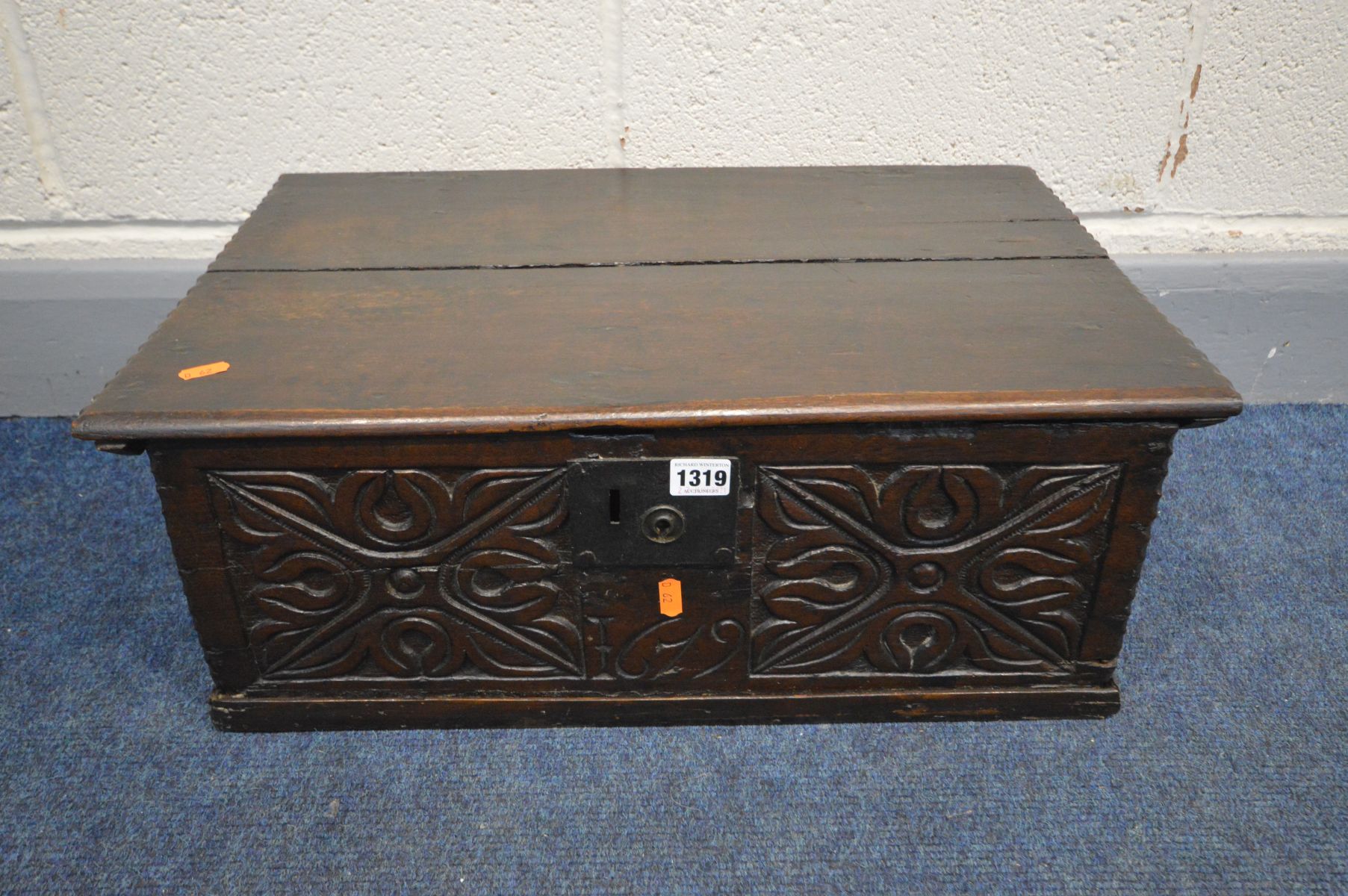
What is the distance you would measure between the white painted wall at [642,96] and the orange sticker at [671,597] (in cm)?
96

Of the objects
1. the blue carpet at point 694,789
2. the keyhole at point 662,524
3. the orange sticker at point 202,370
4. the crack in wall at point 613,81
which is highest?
the crack in wall at point 613,81

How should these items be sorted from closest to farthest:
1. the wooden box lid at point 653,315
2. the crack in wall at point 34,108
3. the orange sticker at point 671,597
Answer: the wooden box lid at point 653,315 < the orange sticker at point 671,597 < the crack in wall at point 34,108

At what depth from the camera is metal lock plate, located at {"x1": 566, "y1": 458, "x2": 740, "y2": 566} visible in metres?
1.21

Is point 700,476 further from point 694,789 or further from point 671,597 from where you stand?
point 694,789

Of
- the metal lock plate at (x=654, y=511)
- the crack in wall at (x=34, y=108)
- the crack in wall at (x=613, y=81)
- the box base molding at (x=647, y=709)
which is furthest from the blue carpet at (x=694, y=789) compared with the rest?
the crack in wall at (x=613, y=81)

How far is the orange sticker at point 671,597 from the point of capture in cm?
130

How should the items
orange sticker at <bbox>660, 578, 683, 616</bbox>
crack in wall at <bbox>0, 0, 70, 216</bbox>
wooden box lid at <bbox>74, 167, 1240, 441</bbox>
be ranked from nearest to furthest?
1. wooden box lid at <bbox>74, 167, 1240, 441</bbox>
2. orange sticker at <bbox>660, 578, 683, 616</bbox>
3. crack in wall at <bbox>0, 0, 70, 216</bbox>

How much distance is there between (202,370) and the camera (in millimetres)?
1232

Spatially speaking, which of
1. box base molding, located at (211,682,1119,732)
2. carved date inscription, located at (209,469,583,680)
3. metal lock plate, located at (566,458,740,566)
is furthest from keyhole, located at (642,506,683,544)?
box base molding, located at (211,682,1119,732)

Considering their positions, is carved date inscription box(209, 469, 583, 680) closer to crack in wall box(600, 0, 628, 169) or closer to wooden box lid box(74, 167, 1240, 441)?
wooden box lid box(74, 167, 1240, 441)

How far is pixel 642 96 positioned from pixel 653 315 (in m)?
0.72

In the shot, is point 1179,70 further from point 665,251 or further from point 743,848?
point 743,848

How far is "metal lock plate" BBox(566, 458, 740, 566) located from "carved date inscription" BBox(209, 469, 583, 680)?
35 millimetres

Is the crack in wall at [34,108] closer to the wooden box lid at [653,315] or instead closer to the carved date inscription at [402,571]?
the wooden box lid at [653,315]
